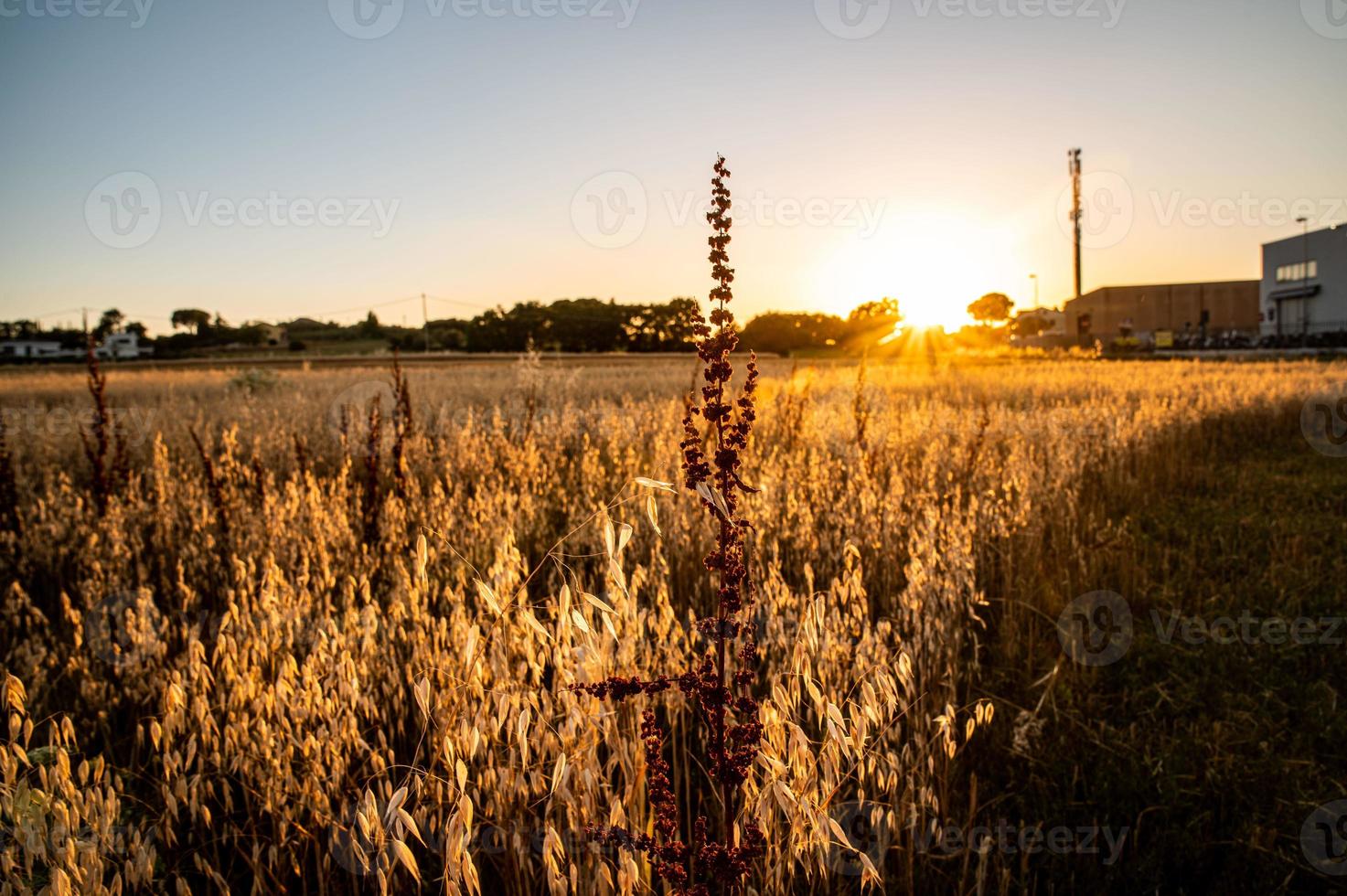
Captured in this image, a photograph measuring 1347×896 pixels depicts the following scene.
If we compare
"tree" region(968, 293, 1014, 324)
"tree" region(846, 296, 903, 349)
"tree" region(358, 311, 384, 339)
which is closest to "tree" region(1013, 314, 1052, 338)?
"tree" region(846, 296, 903, 349)

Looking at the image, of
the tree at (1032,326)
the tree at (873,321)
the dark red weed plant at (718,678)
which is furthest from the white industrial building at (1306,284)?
the dark red weed plant at (718,678)

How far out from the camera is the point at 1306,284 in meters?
46.8

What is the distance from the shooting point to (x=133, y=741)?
2.72 meters

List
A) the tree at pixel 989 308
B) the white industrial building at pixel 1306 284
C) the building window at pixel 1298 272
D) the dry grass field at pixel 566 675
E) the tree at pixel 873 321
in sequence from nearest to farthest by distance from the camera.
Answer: the dry grass field at pixel 566 675
the white industrial building at pixel 1306 284
the building window at pixel 1298 272
the tree at pixel 873 321
the tree at pixel 989 308

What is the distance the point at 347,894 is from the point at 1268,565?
5.59m

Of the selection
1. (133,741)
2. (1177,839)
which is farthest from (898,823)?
(133,741)

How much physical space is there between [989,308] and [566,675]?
105 m

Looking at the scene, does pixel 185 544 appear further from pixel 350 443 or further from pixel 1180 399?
pixel 1180 399

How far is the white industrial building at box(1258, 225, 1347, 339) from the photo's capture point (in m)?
44.4

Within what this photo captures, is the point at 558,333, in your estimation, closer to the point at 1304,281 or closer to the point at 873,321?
the point at 873,321

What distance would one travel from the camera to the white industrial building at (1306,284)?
4441 centimetres

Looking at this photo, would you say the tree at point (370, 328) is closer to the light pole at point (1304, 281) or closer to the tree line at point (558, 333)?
the tree line at point (558, 333)

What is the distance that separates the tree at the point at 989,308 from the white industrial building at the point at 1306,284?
1709 inches

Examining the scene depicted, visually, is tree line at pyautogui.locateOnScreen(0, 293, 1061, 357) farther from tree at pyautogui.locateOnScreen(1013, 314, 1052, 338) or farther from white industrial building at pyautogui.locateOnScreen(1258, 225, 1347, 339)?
white industrial building at pyautogui.locateOnScreen(1258, 225, 1347, 339)
